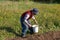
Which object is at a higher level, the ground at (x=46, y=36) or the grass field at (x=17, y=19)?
A: the grass field at (x=17, y=19)

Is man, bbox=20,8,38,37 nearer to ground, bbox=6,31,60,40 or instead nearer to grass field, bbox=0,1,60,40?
ground, bbox=6,31,60,40

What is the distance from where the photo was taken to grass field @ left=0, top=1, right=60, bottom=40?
534 inches

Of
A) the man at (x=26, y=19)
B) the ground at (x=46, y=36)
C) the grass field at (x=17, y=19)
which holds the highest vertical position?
the man at (x=26, y=19)

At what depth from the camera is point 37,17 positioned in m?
15.2

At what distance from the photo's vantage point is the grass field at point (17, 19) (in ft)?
44.5

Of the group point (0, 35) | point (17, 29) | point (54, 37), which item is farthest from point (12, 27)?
point (54, 37)

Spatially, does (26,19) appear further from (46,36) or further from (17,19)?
(17,19)

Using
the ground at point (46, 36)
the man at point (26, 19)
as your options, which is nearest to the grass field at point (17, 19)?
the ground at point (46, 36)

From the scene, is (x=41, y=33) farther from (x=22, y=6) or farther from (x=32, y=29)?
(x=22, y=6)

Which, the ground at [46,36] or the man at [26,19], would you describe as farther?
the ground at [46,36]

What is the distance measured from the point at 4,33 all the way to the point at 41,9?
4.37m

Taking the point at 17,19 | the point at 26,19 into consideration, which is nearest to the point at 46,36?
the point at 26,19

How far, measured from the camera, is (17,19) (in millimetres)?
14773

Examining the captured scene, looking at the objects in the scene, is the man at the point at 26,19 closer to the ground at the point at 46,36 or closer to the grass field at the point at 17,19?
the ground at the point at 46,36
